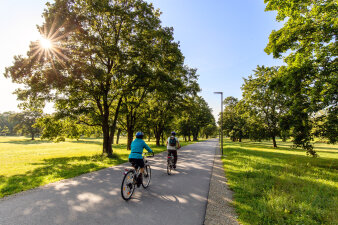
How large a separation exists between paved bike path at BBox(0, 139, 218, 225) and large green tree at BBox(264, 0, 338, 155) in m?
9.37

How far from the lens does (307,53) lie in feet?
34.5

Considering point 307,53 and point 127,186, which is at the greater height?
point 307,53

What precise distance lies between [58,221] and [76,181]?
3419mm

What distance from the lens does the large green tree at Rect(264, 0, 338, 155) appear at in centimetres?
913

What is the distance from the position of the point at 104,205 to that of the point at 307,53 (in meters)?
14.5

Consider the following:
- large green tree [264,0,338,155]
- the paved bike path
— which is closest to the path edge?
the paved bike path

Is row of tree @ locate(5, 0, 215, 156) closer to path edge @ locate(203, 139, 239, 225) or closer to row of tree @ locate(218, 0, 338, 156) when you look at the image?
row of tree @ locate(218, 0, 338, 156)

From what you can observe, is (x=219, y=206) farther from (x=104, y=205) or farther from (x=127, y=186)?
(x=104, y=205)

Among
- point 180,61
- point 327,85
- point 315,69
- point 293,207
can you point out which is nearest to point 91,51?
point 180,61

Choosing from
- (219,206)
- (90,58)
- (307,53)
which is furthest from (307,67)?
(90,58)

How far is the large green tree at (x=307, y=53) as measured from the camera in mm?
9133

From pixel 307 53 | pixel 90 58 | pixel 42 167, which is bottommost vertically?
pixel 42 167

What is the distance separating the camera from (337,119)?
33.4 ft

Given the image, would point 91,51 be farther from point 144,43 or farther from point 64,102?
point 64,102
